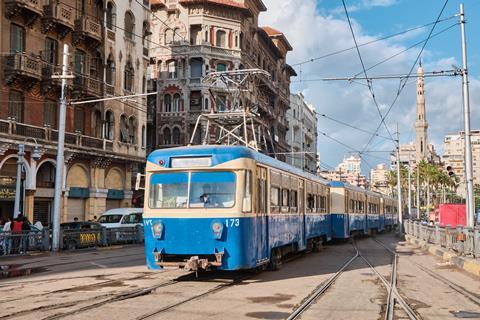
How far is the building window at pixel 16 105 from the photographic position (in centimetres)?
3122

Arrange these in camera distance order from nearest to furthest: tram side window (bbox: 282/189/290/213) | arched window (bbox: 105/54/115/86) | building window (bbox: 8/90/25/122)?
tram side window (bbox: 282/189/290/213) < building window (bbox: 8/90/25/122) < arched window (bbox: 105/54/115/86)

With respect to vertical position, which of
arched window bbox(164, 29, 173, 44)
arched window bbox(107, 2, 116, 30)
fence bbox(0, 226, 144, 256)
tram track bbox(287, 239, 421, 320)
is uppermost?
arched window bbox(164, 29, 173, 44)

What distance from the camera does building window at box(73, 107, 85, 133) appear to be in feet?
121

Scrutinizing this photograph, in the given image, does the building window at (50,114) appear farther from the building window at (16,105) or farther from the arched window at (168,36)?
the arched window at (168,36)

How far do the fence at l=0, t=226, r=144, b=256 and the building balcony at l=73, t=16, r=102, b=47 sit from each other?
39.7 feet

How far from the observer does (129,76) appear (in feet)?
140

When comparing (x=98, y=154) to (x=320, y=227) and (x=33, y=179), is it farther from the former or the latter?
(x=320, y=227)

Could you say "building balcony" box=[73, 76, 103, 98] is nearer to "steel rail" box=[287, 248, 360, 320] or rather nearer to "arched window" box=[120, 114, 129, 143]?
"arched window" box=[120, 114, 129, 143]

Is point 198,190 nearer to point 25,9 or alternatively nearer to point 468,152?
point 468,152

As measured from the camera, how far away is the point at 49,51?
34156mm

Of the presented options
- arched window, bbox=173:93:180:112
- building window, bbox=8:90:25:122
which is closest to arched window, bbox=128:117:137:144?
building window, bbox=8:90:25:122

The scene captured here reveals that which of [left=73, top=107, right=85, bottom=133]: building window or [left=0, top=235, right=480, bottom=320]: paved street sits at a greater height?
[left=73, top=107, right=85, bottom=133]: building window

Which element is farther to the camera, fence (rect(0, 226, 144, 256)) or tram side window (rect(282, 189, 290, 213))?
fence (rect(0, 226, 144, 256))

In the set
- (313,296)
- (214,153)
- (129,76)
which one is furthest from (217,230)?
(129,76)
